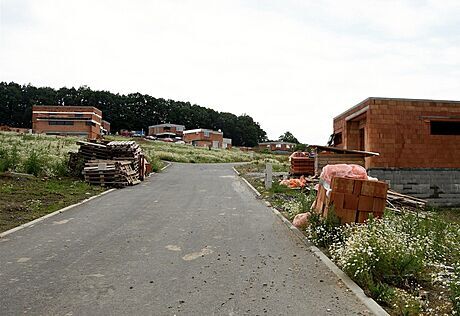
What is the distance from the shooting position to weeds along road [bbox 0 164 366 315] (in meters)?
4.91

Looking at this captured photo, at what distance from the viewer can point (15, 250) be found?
301 inches

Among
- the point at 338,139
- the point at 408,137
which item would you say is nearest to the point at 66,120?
the point at 338,139

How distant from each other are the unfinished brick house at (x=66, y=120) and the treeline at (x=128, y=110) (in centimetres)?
2552

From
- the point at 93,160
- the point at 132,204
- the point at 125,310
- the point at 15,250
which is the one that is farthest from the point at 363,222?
the point at 93,160

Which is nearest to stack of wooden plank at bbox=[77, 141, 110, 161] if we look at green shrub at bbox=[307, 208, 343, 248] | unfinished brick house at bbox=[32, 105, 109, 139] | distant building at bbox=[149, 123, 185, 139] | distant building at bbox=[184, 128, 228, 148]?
green shrub at bbox=[307, 208, 343, 248]

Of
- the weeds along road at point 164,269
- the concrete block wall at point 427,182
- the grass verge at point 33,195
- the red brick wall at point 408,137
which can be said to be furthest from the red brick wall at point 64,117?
the weeds along road at point 164,269

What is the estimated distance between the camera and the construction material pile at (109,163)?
19.0 meters

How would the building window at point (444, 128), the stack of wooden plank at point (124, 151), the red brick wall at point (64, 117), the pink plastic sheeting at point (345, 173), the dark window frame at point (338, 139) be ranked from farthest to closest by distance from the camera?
1. the red brick wall at point (64, 117)
2. the dark window frame at point (338, 139)
3. the stack of wooden plank at point (124, 151)
4. the building window at point (444, 128)
5. the pink plastic sheeting at point (345, 173)

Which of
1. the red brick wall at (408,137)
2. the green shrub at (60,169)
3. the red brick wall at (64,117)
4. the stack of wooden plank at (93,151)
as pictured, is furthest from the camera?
the red brick wall at (64,117)

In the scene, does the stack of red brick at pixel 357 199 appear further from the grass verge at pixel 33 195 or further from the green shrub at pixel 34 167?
the green shrub at pixel 34 167

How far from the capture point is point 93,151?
20.6 metres

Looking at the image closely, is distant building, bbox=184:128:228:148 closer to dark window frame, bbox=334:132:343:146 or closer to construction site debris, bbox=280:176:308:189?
dark window frame, bbox=334:132:343:146

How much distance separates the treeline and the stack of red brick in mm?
96444

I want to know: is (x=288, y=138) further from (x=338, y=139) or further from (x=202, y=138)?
(x=338, y=139)
